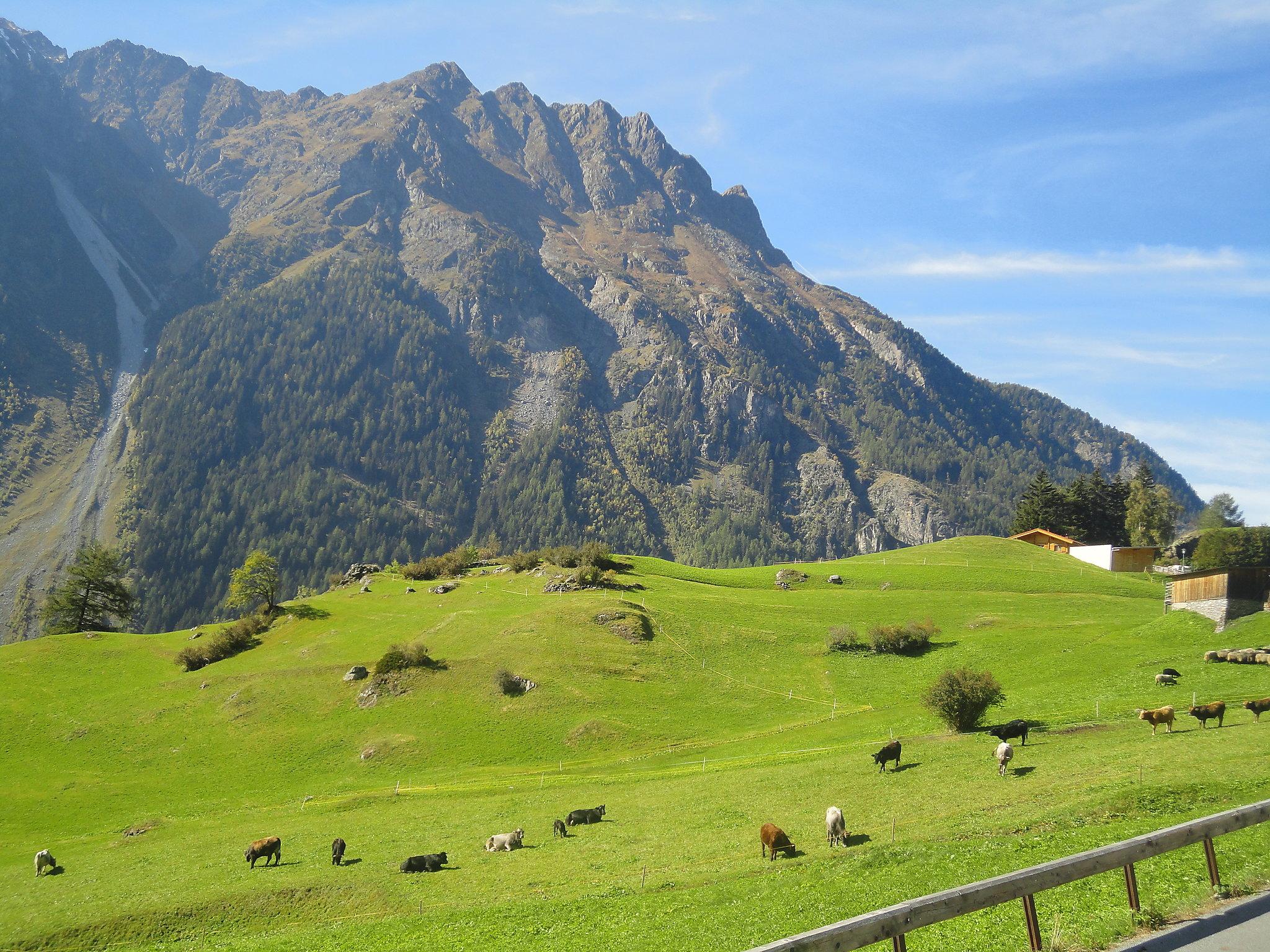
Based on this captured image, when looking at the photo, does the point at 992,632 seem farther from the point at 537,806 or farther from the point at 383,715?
the point at 383,715

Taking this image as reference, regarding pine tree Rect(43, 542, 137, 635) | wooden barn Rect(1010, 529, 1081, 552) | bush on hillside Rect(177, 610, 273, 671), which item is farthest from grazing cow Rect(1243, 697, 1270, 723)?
pine tree Rect(43, 542, 137, 635)

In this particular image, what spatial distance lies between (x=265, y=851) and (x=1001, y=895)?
43148 millimetres

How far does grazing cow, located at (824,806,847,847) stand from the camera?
99.2ft

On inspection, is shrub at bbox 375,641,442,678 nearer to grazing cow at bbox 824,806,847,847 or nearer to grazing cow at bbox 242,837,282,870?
grazing cow at bbox 242,837,282,870

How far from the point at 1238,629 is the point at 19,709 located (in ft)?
375

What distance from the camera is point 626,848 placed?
3591 centimetres

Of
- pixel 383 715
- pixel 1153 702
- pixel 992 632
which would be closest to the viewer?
pixel 1153 702

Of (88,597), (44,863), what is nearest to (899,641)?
(44,863)

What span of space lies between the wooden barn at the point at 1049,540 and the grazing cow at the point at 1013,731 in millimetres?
98849

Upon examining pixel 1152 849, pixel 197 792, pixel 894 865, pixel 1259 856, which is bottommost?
pixel 197 792

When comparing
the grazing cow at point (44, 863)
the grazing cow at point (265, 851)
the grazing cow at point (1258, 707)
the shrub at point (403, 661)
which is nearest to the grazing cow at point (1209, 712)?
the grazing cow at point (1258, 707)

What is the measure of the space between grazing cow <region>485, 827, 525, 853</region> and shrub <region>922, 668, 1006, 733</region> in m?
27.8

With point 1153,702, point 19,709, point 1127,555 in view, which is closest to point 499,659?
point 19,709

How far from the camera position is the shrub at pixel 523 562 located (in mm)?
120312
